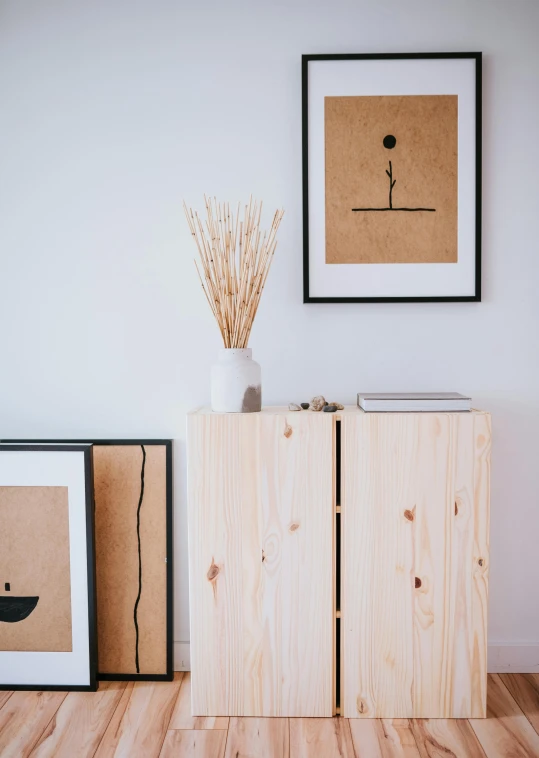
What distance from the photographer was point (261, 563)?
1.50 metres

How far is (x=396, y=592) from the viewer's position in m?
1.51

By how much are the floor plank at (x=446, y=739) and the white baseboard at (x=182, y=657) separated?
699 millimetres

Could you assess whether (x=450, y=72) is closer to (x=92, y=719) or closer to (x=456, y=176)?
(x=456, y=176)

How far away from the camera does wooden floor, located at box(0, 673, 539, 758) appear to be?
1394mm

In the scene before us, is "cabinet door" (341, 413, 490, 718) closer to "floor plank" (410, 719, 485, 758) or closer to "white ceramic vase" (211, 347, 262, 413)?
"floor plank" (410, 719, 485, 758)

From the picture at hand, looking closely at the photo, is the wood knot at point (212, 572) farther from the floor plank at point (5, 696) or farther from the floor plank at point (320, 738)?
the floor plank at point (5, 696)

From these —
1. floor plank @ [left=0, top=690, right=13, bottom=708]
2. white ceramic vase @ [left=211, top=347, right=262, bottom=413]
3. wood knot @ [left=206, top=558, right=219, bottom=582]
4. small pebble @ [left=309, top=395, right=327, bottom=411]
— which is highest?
white ceramic vase @ [left=211, top=347, right=262, bottom=413]

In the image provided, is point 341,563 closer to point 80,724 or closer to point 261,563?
point 261,563

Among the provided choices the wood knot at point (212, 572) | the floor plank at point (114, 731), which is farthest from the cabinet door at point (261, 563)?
the floor plank at point (114, 731)

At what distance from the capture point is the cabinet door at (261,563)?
148cm

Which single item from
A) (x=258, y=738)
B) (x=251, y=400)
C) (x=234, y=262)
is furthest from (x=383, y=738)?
(x=234, y=262)

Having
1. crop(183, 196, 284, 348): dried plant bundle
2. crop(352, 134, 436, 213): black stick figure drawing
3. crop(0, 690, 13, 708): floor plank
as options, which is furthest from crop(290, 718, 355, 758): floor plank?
crop(352, 134, 436, 213): black stick figure drawing

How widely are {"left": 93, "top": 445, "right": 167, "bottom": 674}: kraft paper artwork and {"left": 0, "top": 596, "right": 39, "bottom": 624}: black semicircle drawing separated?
0.66 feet

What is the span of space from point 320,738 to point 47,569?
92 cm
